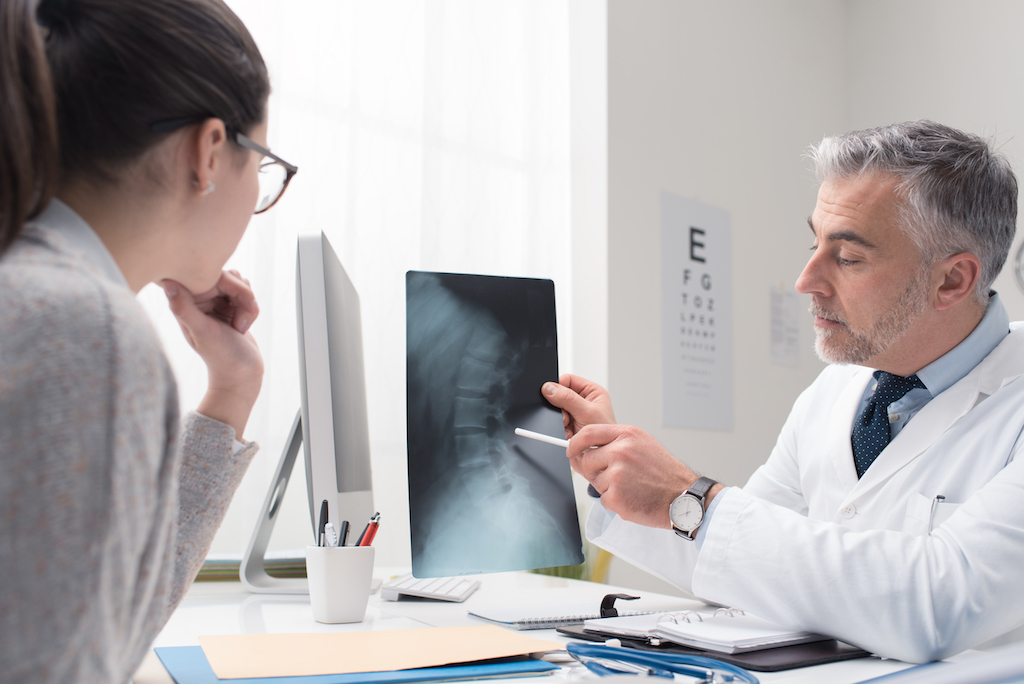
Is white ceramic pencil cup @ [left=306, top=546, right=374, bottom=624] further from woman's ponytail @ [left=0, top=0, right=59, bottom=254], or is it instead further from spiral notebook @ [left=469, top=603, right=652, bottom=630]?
woman's ponytail @ [left=0, top=0, right=59, bottom=254]

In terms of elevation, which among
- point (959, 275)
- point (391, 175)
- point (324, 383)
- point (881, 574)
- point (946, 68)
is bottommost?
point (881, 574)

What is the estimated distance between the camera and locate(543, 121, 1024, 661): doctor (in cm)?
90

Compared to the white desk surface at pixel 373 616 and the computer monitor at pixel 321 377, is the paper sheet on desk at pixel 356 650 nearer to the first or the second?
the white desk surface at pixel 373 616

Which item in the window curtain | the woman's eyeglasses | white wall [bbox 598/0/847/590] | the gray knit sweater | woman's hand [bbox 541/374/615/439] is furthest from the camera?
white wall [bbox 598/0/847/590]

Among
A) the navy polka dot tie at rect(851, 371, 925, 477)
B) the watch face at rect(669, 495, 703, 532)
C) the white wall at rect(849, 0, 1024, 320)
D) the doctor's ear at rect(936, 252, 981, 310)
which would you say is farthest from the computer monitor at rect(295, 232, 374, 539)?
the white wall at rect(849, 0, 1024, 320)

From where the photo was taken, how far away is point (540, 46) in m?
2.49

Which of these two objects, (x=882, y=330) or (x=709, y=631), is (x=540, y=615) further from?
(x=882, y=330)

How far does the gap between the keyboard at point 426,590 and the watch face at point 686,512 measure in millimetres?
441

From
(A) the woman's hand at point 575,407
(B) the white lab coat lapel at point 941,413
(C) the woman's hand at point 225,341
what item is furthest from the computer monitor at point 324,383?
(B) the white lab coat lapel at point 941,413

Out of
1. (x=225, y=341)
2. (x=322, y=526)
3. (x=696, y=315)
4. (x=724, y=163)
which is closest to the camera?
(x=225, y=341)

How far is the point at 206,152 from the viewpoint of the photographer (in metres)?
0.63

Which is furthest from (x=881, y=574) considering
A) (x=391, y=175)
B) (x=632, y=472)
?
(x=391, y=175)

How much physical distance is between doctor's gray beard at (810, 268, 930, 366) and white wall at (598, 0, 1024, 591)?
1.01 meters

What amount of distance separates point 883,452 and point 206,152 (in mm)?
1118
